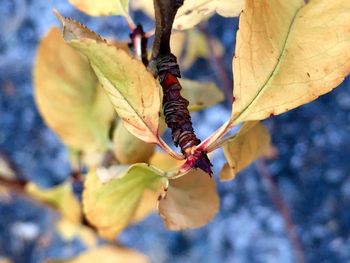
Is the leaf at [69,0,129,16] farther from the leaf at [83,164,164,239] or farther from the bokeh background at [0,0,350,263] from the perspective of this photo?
the bokeh background at [0,0,350,263]

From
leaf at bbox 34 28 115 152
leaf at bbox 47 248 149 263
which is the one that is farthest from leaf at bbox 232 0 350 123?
leaf at bbox 47 248 149 263

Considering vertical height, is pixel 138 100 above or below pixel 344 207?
above

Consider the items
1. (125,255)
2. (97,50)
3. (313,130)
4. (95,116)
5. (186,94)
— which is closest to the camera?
(97,50)

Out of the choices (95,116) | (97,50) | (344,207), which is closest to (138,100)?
(97,50)

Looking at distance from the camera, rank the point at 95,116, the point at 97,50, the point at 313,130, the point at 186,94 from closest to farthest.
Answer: the point at 97,50, the point at 186,94, the point at 95,116, the point at 313,130

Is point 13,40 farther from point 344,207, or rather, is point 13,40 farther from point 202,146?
point 202,146

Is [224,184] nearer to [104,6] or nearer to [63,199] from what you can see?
[63,199]

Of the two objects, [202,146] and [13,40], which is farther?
[13,40]
